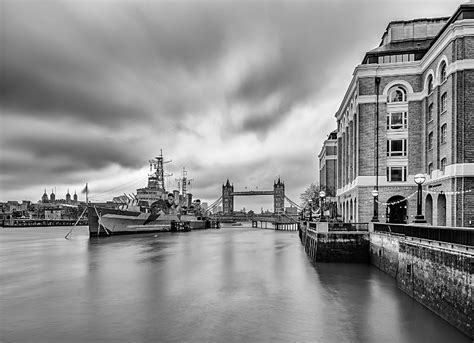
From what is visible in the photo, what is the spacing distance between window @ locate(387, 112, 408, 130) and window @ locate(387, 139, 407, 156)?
1202mm

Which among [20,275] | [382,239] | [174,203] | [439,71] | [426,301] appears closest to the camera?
[426,301]

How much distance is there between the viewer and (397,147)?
116 ft

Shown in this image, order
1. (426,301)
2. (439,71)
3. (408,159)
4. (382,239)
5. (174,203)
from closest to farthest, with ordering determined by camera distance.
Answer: (426,301) → (382,239) → (439,71) → (408,159) → (174,203)

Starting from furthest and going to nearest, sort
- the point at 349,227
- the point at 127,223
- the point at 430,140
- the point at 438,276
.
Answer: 1. the point at 127,223
2. the point at 430,140
3. the point at 349,227
4. the point at 438,276

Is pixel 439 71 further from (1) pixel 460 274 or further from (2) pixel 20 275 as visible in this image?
(2) pixel 20 275

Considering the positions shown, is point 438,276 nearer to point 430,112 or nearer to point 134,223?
point 430,112

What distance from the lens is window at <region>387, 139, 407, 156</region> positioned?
116 ft

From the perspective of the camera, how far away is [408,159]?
3488 cm

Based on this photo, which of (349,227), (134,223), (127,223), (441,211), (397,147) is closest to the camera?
(349,227)

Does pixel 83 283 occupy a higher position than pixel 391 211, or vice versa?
pixel 391 211

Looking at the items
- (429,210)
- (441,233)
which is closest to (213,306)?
(441,233)

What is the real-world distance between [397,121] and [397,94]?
2498 mm

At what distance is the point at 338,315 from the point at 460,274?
534cm

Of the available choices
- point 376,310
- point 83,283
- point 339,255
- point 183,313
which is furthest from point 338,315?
point 83,283
